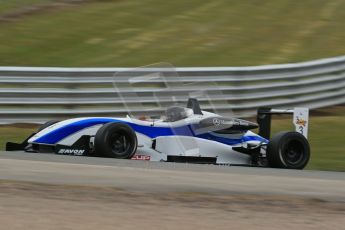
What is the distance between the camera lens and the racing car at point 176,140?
10008 mm

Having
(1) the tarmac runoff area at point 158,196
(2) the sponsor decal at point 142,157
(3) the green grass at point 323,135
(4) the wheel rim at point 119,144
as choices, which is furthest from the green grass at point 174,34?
(1) the tarmac runoff area at point 158,196

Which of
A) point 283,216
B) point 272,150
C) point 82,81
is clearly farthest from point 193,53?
point 283,216

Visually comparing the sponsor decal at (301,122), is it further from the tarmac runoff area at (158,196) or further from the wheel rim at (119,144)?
the wheel rim at (119,144)

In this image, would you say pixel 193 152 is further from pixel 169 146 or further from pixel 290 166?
pixel 290 166

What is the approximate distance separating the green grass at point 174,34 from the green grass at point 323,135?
4134mm

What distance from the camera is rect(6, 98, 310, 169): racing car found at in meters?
10.0

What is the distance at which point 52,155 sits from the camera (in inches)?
384

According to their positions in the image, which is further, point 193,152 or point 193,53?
point 193,53

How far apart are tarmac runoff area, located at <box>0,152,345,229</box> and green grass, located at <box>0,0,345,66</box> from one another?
10.5 m

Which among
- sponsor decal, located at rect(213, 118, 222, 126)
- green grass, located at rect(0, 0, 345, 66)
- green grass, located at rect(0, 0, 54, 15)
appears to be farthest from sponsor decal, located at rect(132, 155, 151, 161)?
green grass, located at rect(0, 0, 54, 15)

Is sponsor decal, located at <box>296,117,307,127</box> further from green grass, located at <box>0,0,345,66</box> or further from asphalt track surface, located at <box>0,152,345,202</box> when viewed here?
green grass, located at <box>0,0,345,66</box>

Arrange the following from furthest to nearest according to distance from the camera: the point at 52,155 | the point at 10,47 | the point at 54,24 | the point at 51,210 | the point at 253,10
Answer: the point at 253,10
the point at 54,24
the point at 10,47
the point at 52,155
the point at 51,210

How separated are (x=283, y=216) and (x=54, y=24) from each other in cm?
1731

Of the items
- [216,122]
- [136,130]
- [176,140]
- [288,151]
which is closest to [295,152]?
[288,151]
